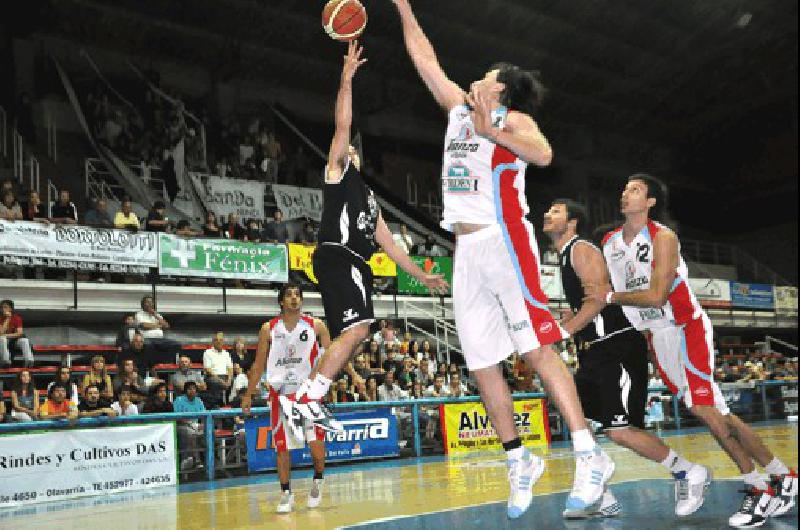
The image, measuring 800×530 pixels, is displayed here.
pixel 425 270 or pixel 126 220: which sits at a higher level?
pixel 126 220

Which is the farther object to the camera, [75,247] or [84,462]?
[75,247]

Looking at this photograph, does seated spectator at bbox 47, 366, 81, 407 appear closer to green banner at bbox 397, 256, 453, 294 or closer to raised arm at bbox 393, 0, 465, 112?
raised arm at bbox 393, 0, 465, 112

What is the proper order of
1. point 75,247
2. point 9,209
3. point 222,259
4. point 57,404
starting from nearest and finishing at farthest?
point 57,404
point 9,209
point 75,247
point 222,259

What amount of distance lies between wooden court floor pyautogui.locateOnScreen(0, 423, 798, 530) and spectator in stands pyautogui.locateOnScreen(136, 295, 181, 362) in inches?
139

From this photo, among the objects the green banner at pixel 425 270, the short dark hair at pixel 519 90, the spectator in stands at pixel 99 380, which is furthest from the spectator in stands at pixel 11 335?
the short dark hair at pixel 519 90

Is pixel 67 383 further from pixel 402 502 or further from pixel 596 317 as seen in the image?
pixel 596 317

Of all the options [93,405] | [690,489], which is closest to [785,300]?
[93,405]

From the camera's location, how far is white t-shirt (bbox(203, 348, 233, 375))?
13.3 metres

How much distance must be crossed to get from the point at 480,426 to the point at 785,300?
21927mm

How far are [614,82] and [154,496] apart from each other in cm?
2526

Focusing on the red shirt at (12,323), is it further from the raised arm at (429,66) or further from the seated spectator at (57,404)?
the raised arm at (429,66)

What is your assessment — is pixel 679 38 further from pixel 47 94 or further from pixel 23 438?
pixel 23 438

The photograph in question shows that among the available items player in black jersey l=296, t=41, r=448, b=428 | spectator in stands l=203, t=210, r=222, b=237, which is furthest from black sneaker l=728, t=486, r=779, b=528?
spectator in stands l=203, t=210, r=222, b=237

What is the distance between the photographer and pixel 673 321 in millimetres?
5242
